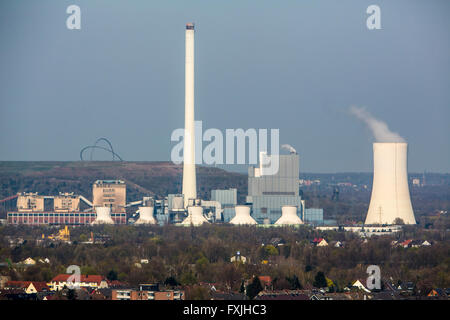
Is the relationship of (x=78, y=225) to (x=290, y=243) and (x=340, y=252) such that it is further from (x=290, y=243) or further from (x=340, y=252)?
(x=340, y=252)

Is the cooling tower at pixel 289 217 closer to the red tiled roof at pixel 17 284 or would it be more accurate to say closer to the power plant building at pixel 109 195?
the power plant building at pixel 109 195

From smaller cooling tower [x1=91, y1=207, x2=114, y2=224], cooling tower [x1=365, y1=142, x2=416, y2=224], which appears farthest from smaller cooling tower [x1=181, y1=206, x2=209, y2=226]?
cooling tower [x1=365, y1=142, x2=416, y2=224]

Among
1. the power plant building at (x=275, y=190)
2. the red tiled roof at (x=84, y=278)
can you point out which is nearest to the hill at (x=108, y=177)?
the power plant building at (x=275, y=190)

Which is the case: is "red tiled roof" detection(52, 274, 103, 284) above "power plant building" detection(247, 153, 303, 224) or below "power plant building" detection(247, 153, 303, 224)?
below

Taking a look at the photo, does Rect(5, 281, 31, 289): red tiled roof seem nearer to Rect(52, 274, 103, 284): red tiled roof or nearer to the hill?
Rect(52, 274, 103, 284): red tiled roof

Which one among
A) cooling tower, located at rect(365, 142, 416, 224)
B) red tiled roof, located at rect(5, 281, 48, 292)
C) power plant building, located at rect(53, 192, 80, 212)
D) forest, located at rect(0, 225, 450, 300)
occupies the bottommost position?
red tiled roof, located at rect(5, 281, 48, 292)
